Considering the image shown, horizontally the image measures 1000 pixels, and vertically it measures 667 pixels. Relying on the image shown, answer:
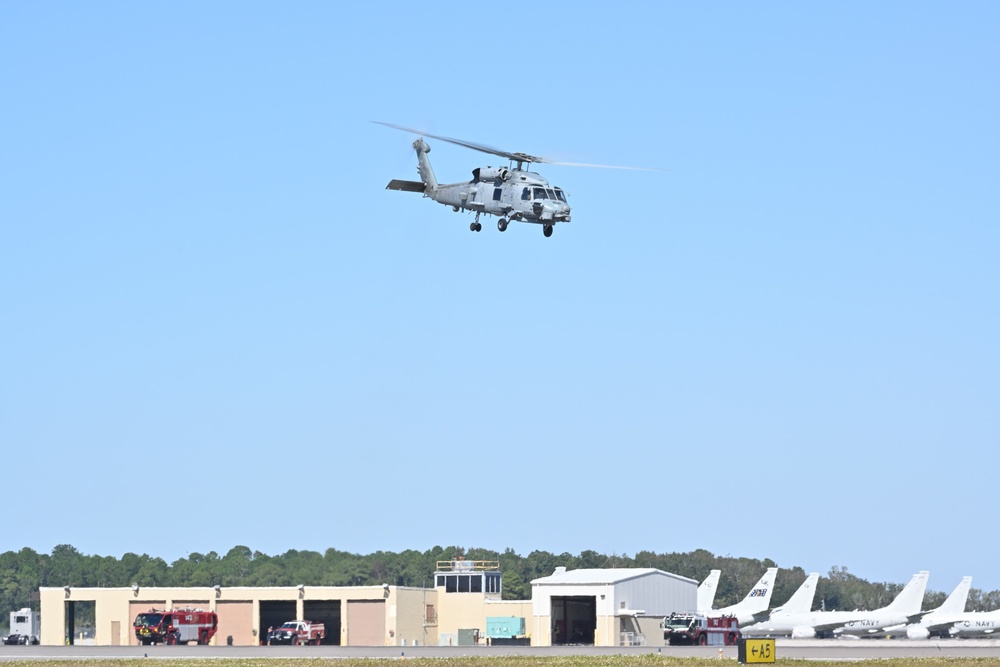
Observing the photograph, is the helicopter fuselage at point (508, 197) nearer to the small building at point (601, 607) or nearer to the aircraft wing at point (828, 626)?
the small building at point (601, 607)

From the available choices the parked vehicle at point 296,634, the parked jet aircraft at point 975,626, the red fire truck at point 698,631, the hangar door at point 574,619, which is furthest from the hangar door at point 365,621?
the parked jet aircraft at point 975,626

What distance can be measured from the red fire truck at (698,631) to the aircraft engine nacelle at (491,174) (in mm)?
34070

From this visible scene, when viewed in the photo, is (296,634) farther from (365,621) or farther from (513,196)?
(513,196)

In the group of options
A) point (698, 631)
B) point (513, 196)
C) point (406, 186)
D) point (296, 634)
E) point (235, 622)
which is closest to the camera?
point (513, 196)

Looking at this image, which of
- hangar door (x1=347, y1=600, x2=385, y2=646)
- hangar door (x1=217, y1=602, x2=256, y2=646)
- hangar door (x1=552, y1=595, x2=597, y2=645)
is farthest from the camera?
hangar door (x1=217, y1=602, x2=256, y2=646)

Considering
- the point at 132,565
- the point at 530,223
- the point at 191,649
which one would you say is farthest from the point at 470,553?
the point at 530,223

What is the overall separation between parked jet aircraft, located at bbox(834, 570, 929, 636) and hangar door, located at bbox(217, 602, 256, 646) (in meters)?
49.0

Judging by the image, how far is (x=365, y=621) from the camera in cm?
10125

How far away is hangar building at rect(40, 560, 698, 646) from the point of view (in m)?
97.8

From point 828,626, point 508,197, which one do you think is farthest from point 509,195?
point 828,626

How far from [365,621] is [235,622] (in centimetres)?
965

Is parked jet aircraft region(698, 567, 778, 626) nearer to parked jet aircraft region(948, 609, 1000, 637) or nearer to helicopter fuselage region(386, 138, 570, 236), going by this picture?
parked jet aircraft region(948, 609, 1000, 637)

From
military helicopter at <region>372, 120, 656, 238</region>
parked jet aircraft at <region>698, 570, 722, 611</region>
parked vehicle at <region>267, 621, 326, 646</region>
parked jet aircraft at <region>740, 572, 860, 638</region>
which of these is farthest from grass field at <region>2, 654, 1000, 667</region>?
parked jet aircraft at <region>698, 570, 722, 611</region>

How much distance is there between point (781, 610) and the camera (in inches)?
4970
